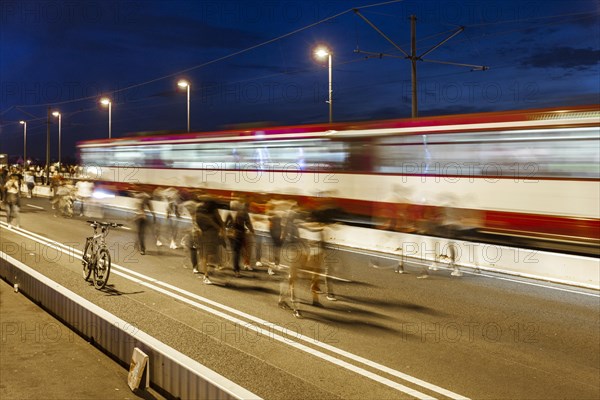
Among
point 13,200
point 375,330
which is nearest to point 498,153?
point 375,330

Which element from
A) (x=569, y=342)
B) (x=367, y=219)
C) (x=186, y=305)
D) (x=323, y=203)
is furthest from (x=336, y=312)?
(x=367, y=219)

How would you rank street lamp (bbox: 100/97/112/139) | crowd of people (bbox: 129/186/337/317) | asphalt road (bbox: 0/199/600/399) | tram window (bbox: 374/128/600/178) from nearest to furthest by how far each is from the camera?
asphalt road (bbox: 0/199/600/399) < crowd of people (bbox: 129/186/337/317) < tram window (bbox: 374/128/600/178) < street lamp (bbox: 100/97/112/139)

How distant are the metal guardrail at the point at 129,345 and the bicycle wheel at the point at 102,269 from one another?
4.07 ft

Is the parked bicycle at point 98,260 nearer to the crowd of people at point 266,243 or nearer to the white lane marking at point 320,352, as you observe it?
the white lane marking at point 320,352

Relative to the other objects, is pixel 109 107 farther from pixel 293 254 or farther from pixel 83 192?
pixel 293 254

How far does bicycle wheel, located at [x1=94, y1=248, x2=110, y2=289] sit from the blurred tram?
4.23 metres

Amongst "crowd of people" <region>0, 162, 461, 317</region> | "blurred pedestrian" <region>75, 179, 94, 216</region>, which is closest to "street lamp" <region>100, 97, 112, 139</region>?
"blurred pedestrian" <region>75, 179, 94, 216</region>

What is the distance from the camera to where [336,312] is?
30.0ft

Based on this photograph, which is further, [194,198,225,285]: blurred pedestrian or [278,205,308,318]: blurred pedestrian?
[194,198,225,285]: blurred pedestrian

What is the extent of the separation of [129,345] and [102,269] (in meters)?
4.85

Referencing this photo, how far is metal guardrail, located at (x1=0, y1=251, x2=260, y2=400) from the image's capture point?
182 inches

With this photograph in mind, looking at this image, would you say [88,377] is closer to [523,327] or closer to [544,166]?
[523,327]

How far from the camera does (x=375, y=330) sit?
8.09 m

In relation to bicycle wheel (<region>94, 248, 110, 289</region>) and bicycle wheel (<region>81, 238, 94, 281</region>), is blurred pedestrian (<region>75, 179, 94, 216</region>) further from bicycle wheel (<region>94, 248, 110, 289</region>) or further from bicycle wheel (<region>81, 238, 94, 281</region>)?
bicycle wheel (<region>94, 248, 110, 289</region>)
